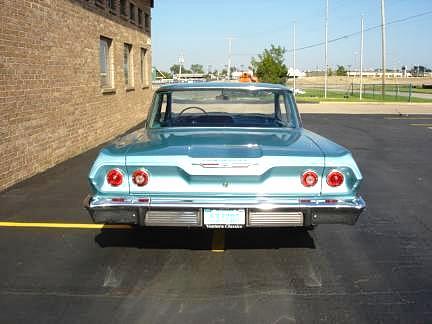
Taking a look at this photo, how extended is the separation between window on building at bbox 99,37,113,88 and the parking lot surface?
793cm

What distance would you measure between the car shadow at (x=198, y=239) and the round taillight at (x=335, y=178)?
1.13 m

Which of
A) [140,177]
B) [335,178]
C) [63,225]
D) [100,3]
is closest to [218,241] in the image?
[140,177]

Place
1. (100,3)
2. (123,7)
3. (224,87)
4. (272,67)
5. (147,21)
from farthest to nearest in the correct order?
1. (272,67)
2. (147,21)
3. (123,7)
4. (100,3)
5. (224,87)

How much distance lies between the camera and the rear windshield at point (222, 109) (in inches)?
228

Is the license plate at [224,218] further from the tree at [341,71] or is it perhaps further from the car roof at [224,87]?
the tree at [341,71]

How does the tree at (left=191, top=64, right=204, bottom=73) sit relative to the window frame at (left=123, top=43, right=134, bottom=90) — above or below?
above

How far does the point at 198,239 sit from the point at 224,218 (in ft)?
4.07

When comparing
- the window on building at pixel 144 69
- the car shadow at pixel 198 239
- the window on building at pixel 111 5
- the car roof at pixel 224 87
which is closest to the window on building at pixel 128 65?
the window on building at pixel 111 5

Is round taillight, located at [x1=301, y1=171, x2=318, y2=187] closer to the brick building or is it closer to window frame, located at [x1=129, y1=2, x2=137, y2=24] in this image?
the brick building

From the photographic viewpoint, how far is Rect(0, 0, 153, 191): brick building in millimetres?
7977

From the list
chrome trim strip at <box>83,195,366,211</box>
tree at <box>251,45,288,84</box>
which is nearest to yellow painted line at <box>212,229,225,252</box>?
chrome trim strip at <box>83,195,366,211</box>

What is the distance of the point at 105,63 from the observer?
14789mm

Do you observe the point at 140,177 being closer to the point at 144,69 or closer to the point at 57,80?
the point at 57,80

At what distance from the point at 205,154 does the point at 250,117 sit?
6.49 ft
